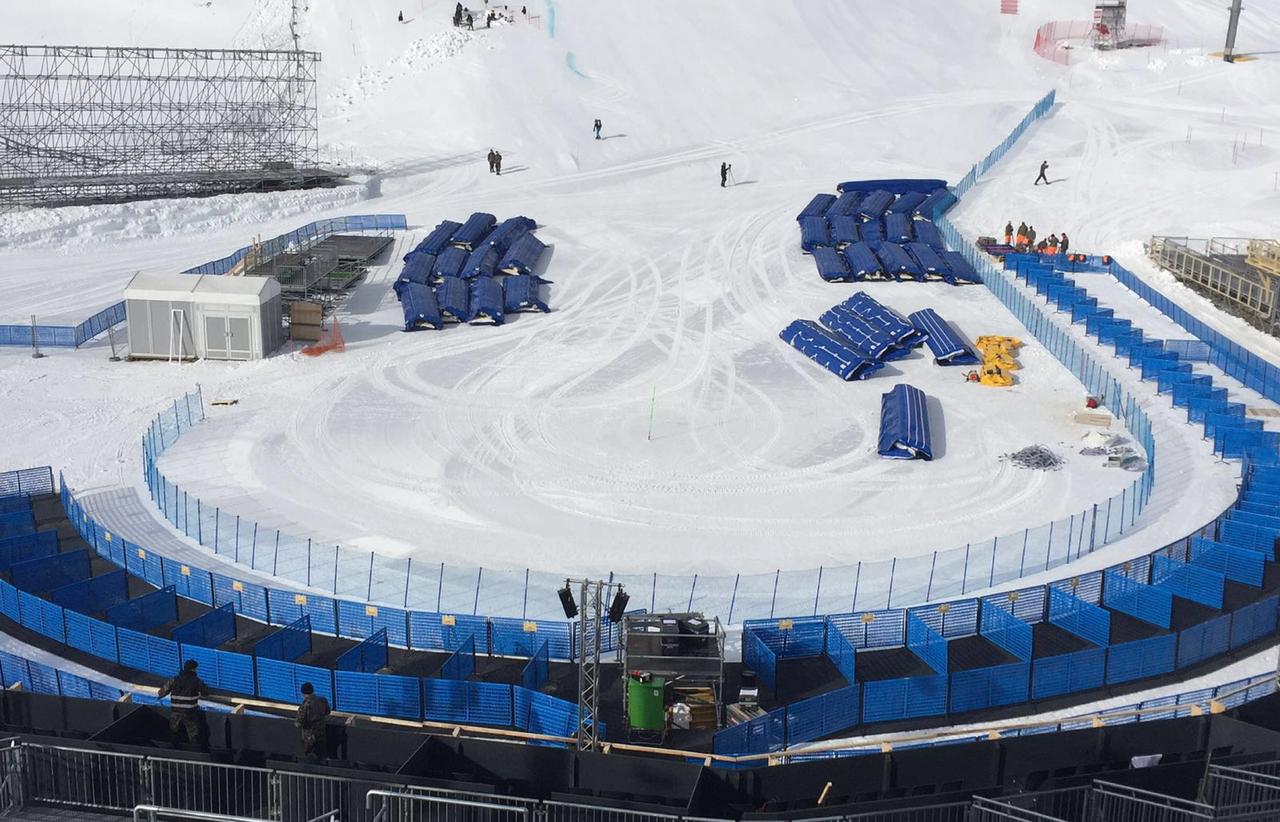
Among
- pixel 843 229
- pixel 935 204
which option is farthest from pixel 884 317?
pixel 935 204

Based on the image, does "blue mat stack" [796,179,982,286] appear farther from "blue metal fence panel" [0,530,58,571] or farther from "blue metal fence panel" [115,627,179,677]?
"blue metal fence panel" [115,627,179,677]

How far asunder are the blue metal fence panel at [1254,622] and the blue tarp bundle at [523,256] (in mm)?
29416

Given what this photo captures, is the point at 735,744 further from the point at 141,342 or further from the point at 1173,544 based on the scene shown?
the point at 141,342

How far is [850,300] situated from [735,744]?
26605 millimetres

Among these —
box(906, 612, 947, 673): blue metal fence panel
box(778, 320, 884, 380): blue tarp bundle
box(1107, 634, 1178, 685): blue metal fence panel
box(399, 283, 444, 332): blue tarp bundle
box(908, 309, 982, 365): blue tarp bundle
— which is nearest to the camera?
box(1107, 634, 1178, 685): blue metal fence panel

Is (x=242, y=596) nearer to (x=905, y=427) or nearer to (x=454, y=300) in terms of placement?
(x=905, y=427)

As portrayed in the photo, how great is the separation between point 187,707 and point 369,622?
6411 millimetres

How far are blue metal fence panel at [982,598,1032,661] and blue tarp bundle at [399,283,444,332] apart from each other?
77.4ft

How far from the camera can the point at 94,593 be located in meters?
27.0

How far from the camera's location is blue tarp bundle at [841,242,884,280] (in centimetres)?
5059

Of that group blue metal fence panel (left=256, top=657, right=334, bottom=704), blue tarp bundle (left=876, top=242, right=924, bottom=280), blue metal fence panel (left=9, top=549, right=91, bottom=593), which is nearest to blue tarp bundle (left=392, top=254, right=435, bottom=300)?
blue tarp bundle (left=876, top=242, right=924, bottom=280)

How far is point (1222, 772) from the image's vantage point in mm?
A: 18672

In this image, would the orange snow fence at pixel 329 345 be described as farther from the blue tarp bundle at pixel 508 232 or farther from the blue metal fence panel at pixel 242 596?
the blue metal fence panel at pixel 242 596

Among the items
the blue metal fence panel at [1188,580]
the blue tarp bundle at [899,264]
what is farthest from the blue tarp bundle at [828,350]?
the blue metal fence panel at [1188,580]
